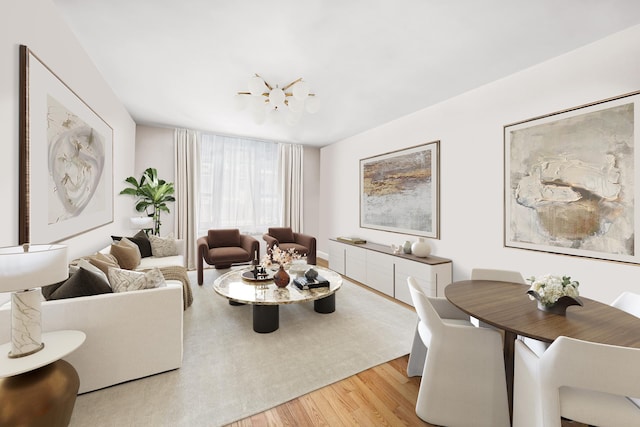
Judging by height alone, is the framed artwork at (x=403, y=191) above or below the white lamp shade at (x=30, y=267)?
above

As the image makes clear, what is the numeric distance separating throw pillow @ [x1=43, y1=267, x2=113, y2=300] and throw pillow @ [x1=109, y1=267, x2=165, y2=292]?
0.41ft

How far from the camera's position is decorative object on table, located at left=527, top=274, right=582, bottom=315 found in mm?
1546

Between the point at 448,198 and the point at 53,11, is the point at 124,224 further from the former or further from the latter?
the point at 448,198

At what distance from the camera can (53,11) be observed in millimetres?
2051

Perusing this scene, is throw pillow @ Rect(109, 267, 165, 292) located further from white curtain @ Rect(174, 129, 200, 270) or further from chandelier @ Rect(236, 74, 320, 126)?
white curtain @ Rect(174, 129, 200, 270)

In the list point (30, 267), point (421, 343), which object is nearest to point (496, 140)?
point (421, 343)

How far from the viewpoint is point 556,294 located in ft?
5.06

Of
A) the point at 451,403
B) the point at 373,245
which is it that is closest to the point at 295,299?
the point at 451,403

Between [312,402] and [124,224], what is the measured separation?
4.25 meters

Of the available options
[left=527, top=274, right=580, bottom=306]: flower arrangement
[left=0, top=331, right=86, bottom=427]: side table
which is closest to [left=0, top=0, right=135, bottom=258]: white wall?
[left=0, top=331, right=86, bottom=427]: side table

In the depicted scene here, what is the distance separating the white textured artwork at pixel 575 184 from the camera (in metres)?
2.23

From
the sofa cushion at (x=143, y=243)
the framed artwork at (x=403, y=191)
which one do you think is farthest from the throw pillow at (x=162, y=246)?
the framed artwork at (x=403, y=191)

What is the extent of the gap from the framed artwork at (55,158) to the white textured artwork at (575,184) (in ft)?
13.8

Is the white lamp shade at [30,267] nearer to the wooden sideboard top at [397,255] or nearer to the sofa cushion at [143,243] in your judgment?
the sofa cushion at [143,243]
